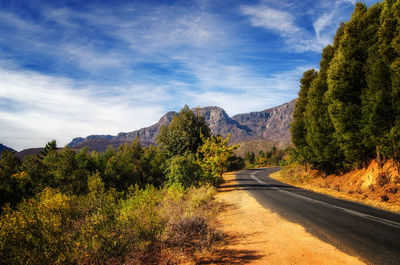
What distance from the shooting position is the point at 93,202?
714 cm

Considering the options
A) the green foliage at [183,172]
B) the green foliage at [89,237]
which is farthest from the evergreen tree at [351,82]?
the green foliage at [89,237]

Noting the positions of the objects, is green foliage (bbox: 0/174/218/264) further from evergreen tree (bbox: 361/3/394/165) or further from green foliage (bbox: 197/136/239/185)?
evergreen tree (bbox: 361/3/394/165)

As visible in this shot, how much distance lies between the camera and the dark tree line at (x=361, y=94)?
12102 mm

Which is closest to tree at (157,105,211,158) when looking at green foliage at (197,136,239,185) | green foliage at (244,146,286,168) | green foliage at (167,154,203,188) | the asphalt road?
green foliage at (197,136,239,185)

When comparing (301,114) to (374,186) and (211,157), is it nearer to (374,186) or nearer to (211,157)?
(374,186)

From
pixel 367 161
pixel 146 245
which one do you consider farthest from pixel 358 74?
pixel 146 245

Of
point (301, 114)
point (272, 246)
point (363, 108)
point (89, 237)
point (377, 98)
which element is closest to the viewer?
point (89, 237)

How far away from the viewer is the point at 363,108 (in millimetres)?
13773

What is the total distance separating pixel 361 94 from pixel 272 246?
13.9 m

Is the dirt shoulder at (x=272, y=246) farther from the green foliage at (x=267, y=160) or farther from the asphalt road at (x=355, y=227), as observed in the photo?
the green foliage at (x=267, y=160)

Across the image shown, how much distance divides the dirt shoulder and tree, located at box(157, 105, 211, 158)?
1162cm

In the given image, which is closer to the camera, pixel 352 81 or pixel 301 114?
pixel 352 81

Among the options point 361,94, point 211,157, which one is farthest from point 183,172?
point 361,94

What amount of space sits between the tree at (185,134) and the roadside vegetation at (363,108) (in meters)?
11.6
